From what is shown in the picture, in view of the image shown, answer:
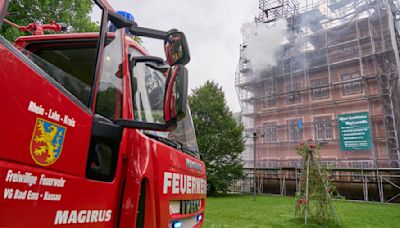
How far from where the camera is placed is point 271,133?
21.8 m

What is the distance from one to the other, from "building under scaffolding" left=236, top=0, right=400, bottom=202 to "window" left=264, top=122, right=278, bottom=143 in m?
0.08

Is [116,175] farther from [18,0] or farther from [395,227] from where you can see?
[395,227]

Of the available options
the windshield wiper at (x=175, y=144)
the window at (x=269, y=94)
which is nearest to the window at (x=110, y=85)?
the windshield wiper at (x=175, y=144)

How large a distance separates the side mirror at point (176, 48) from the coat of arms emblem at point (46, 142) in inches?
28.5

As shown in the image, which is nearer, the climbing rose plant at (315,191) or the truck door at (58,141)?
the truck door at (58,141)

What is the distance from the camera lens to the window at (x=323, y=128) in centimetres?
1920

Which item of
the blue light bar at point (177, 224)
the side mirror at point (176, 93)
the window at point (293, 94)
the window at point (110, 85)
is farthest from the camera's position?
the window at point (293, 94)

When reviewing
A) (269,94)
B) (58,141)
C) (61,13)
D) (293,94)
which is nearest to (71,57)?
(58,141)

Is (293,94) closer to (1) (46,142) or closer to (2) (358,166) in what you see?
(2) (358,166)

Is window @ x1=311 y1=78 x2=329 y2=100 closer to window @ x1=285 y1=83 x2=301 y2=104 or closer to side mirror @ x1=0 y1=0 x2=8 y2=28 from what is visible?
window @ x1=285 y1=83 x2=301 y2=104

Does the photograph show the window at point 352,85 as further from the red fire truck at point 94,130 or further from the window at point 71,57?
the window at point 71,57

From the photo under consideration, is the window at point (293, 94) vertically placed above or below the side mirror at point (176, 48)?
above

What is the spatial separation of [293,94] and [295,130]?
2.76 metres

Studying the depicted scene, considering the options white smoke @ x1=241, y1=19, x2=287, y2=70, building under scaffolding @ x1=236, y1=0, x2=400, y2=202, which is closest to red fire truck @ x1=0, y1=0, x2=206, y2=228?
building under scaffolding @ x1=236, y1=0, x2=400, y2=202
